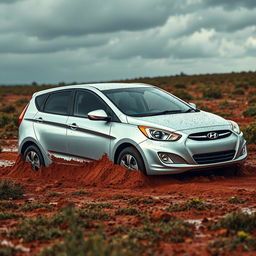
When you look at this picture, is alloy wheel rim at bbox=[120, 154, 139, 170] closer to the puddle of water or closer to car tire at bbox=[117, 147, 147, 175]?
car tire at bbox=[117, 147, 147, 175]

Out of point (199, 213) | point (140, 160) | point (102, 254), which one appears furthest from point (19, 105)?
point (102, 254)

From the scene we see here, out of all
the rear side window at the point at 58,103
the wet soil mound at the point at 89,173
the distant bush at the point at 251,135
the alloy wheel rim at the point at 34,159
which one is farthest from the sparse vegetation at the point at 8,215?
the distant bush at the point at 251,135

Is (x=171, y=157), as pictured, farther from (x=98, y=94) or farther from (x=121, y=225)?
(x=121, y=225)

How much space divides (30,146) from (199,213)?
15.9ft

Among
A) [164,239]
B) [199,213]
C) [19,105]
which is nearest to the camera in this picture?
[164,239]

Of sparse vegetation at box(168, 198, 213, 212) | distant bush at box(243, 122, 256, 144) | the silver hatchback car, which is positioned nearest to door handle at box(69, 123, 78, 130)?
the silver hatchback car

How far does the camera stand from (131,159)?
906 centimetres

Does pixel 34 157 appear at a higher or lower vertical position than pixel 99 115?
lower

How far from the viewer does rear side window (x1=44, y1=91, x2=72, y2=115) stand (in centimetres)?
1036

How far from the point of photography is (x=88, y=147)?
9.59 metres

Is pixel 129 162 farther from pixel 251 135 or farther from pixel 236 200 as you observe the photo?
pixel 251 135

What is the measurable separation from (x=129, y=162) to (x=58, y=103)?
85.0 inches

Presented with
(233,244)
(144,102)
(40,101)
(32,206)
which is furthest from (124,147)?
(233,244)

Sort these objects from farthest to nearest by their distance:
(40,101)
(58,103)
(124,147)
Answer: (40,101) → (58,103) → (124,147)
